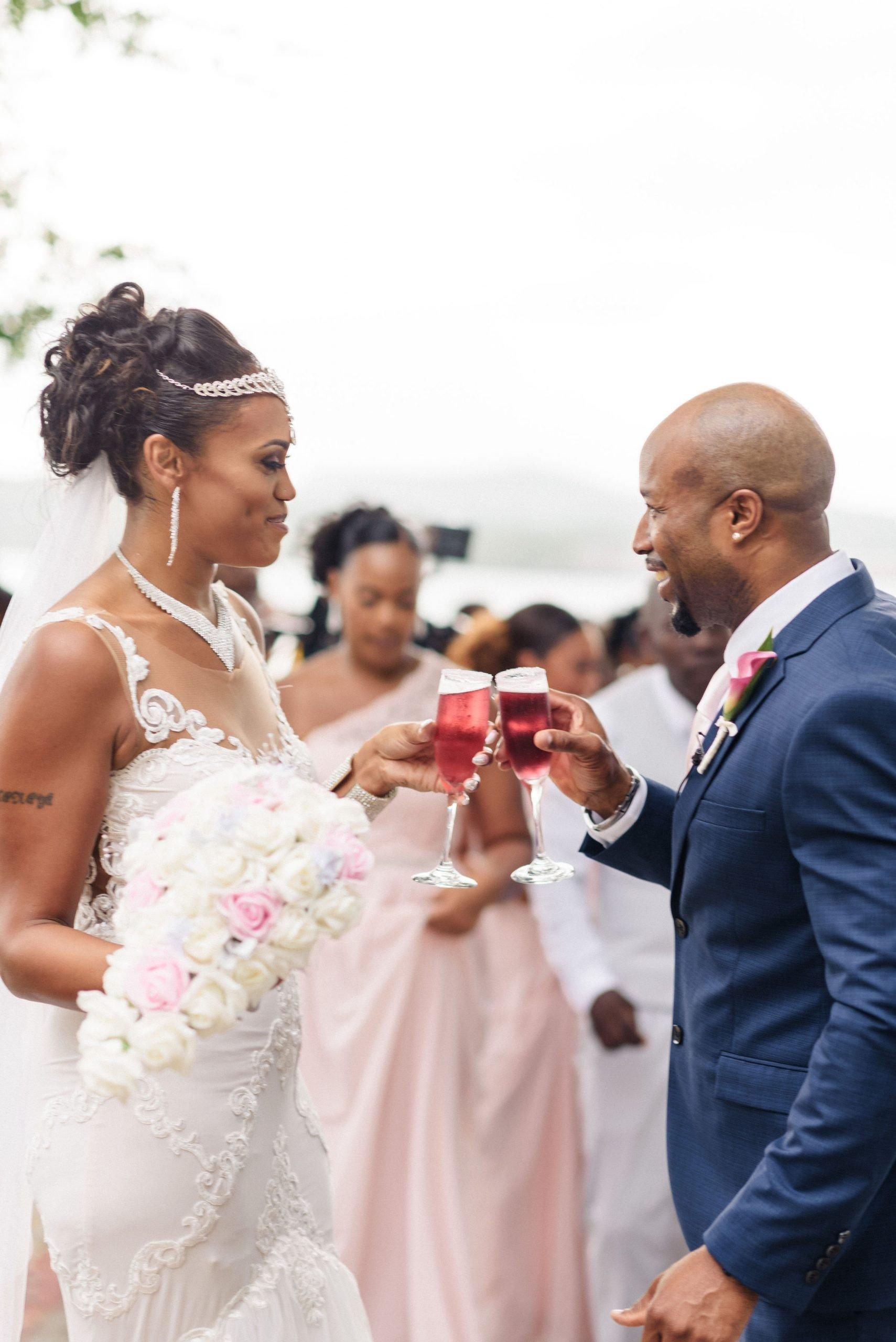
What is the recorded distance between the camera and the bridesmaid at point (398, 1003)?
13.5 feet

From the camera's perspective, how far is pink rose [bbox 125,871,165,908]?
5.55 feet

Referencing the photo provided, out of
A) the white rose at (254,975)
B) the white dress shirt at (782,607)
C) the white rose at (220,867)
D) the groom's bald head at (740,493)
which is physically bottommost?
the white rose at (254,975)

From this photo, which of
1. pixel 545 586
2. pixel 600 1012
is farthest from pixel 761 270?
pixel 600 1012

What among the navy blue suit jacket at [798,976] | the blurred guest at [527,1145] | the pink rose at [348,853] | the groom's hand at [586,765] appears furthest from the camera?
the blurred guest at [527,1145]

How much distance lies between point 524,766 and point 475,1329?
2.41 meters

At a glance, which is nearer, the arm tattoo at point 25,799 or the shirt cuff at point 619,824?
the arm tattoo at point 25,799

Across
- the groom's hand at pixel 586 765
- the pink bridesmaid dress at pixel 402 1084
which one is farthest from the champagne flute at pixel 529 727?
the pink bridesmaid dress at pixel 402 1084

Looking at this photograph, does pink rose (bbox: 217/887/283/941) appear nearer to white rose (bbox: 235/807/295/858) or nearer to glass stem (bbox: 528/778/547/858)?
white rose (bbox: 235/807/295/858)

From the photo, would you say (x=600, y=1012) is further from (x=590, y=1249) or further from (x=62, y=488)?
(x=62, y=488)

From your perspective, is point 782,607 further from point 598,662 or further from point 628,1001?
point 598,662

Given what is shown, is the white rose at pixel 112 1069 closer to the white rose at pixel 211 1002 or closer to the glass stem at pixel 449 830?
the white rose at pixel 211 1002

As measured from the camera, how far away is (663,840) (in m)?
2.70

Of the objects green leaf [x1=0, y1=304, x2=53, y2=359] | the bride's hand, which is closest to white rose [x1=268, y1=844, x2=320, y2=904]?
the bride's hand

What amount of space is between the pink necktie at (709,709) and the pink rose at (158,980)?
41.5 inches
